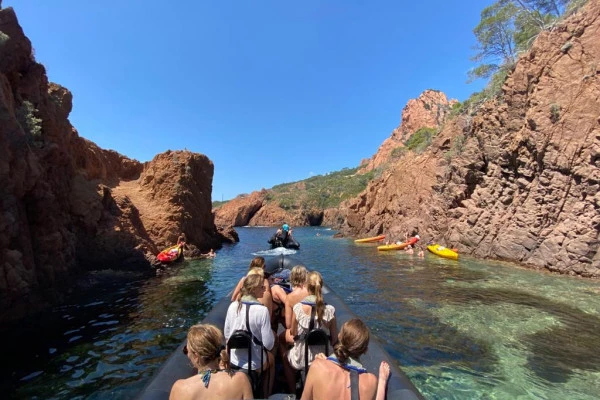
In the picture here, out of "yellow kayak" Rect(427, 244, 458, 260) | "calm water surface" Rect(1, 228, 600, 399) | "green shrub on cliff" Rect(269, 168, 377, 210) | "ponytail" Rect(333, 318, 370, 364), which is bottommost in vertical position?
"calm water surface" Rect(1, 228, 600, 399)

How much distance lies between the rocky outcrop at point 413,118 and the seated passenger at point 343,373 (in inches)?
3923

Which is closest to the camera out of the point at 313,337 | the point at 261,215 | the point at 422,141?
the point at 313,337

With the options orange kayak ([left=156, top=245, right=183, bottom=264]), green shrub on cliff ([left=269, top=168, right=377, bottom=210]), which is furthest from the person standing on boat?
green shrub on cliff ([left=269, top=168, right=377, bottom=210])

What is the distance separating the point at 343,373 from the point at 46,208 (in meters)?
10.9

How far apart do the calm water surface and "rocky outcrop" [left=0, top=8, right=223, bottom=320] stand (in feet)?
3.50

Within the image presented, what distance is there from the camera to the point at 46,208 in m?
10.3

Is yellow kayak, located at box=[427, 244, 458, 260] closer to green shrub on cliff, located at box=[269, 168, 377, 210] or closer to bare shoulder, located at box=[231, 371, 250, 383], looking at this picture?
bare shoulder, located at box=[231, 371, 250, 383]

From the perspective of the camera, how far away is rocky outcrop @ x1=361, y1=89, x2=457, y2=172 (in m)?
102

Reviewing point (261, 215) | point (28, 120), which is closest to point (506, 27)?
point (28, 120)

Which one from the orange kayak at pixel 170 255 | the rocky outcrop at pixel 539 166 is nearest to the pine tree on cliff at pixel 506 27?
the rocky outcrop at pixel 539 166

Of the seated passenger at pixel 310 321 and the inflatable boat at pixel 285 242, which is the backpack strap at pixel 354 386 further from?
the inflatable boat at pixel 285 242

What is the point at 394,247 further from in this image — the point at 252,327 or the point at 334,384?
the point at 334,384

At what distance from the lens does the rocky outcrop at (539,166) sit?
14.0 m

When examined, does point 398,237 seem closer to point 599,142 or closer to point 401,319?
point 599,142
